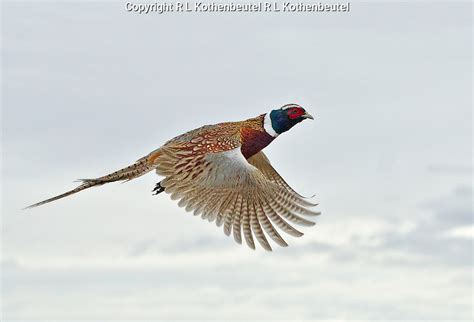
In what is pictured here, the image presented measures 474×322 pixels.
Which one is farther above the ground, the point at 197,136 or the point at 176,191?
the point at 197,136

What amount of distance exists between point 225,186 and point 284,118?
4.43 ft

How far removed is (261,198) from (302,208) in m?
0.52

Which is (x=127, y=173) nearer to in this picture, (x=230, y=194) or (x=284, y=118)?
(x=230, y=194)

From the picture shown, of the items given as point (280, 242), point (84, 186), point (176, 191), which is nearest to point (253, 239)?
point (280, 242)

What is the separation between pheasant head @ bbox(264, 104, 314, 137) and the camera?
13350 mm

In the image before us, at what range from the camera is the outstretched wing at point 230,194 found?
1261 cm

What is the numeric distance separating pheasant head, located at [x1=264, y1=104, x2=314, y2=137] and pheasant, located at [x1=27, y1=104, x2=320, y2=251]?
348mm

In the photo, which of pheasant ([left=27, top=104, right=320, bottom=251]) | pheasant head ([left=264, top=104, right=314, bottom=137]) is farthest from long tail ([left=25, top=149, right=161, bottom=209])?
pheasant head ([left=264, top=104, right=314, bottom=137])

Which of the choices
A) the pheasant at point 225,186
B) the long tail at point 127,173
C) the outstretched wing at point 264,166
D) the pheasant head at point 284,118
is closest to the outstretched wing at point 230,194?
the pheasant at point 225,186

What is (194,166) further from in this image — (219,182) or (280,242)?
(280,242)

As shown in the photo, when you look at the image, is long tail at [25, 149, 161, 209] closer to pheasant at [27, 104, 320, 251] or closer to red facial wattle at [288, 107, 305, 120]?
pheasant at [27, 104, 320, 251]

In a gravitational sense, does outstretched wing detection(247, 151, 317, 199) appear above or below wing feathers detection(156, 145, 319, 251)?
above

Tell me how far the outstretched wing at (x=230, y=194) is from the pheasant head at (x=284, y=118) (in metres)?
0.71

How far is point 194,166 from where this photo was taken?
1277 cm
